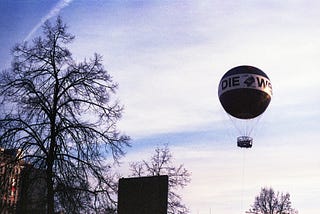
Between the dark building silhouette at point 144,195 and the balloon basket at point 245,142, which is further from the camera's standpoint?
the balloon basket at point 245,142

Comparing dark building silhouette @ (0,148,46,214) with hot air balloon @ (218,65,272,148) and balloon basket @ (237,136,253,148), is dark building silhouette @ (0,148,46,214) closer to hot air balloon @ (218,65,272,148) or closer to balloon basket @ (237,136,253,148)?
hot air balloon @ (218,65,272,148)

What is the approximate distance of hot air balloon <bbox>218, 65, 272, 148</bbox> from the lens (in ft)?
98.0

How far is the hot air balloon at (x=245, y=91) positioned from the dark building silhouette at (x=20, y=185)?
16.4 metres

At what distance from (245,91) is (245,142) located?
25.6 ft

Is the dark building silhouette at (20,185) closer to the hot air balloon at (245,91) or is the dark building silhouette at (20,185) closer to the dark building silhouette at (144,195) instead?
the dark building silhouette at (144,195)

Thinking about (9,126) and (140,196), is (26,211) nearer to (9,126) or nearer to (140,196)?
(9,126)

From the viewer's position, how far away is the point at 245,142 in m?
36.2

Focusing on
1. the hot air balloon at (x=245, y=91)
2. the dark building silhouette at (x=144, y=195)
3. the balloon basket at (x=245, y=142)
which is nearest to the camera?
the dark building silhouette at (x=144, y=195)

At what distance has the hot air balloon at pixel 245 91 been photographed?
98.0ft

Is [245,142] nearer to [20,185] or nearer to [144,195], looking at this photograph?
[20,185]

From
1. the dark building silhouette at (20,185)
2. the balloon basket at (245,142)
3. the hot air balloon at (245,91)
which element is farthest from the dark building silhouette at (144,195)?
the balloon basket at (245,142)

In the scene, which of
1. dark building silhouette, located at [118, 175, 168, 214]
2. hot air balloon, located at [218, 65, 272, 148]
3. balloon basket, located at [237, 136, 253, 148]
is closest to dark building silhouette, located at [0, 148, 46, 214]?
dark building silhouette, located at [118, 175, 168, 214]

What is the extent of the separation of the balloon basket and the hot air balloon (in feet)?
15.0

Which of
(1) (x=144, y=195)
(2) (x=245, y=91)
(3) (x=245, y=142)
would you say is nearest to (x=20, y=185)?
(1) (x=144, y=195)
